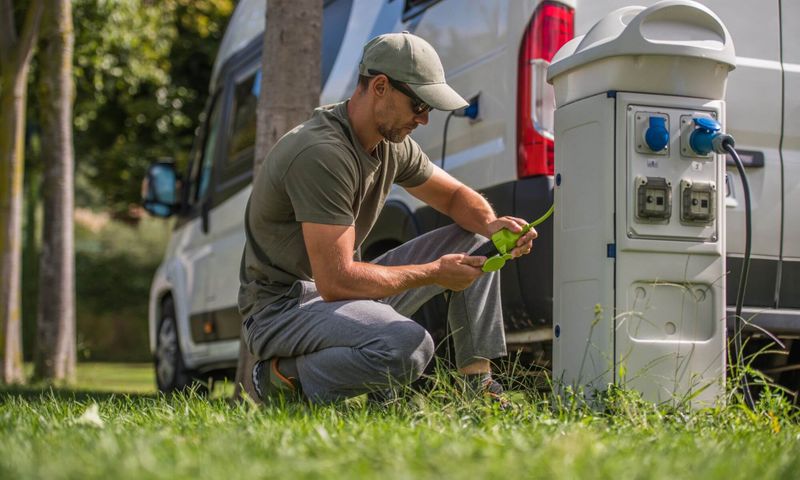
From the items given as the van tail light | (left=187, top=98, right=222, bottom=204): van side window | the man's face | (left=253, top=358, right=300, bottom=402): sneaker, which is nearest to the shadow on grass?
(left=253, top=358, right=300, bottom=402): sneaker

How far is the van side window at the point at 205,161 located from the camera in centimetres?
745

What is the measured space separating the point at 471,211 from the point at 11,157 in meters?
7.23

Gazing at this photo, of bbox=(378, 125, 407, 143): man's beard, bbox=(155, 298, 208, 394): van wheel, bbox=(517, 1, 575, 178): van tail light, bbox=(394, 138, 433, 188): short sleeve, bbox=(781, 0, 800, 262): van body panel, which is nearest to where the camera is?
bbox=(378, 125, 407, 143): man's beard

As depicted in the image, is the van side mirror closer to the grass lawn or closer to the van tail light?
the grass lawn

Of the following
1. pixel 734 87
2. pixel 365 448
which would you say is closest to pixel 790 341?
pixel 734 87

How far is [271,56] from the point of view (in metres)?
5.50

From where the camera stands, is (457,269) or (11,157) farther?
(11,157)

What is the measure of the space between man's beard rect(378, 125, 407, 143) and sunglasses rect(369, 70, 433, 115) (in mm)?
95

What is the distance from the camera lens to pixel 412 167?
4492 millimetres

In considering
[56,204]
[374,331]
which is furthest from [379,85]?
[56,204]

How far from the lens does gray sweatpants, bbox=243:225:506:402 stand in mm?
3947

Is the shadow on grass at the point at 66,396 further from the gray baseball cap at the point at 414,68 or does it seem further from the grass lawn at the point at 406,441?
the gray baseball cap at the point at 414,68

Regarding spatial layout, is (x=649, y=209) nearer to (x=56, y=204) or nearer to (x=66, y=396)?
(x=66, y=396)

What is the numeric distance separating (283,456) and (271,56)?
3328 millimetres
